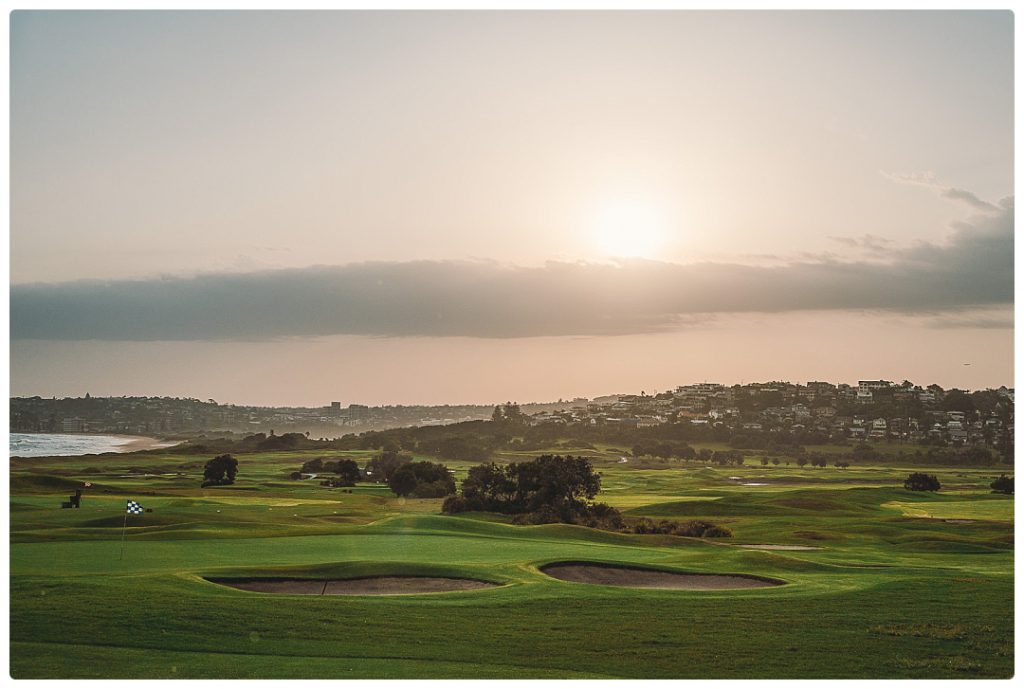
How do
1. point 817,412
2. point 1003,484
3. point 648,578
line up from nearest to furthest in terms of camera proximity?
point 648,578, point 1003,484, point 817,412

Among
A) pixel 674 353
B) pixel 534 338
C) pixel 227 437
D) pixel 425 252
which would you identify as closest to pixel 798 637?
pixel 674 353

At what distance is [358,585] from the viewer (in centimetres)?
1014

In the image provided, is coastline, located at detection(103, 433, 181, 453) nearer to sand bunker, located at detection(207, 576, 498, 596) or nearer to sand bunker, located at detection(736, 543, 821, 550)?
sand bunker, located at detection(207, 576, 498, 596)

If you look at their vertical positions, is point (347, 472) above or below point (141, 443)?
below

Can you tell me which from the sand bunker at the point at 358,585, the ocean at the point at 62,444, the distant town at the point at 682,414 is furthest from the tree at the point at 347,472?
the ocean at the point at 62,444

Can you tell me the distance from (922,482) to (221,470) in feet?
29.5

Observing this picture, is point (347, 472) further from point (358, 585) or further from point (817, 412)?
point (817, 412)

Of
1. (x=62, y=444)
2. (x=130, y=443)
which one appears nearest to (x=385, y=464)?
(x=130, y=443)

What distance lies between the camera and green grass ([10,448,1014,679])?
28.7 feet

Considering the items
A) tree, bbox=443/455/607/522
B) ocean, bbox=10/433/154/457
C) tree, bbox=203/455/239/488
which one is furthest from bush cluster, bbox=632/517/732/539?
ocean, bbox=10/433/154/457

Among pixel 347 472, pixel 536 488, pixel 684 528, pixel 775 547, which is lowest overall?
pixel 775 547

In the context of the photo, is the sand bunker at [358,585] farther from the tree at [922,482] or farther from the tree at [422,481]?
the tree at [922,482]

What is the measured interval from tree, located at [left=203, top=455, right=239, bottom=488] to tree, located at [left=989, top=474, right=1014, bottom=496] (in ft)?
31.2

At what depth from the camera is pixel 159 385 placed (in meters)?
11.8
